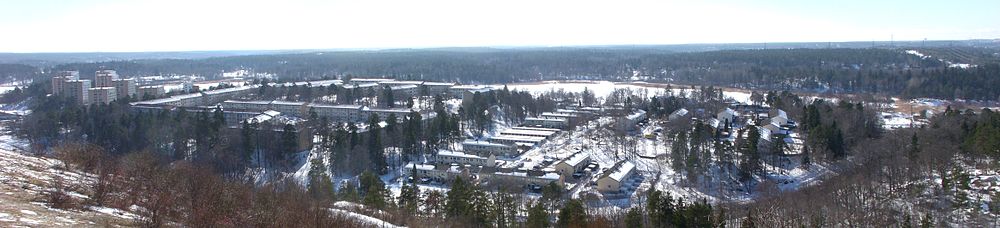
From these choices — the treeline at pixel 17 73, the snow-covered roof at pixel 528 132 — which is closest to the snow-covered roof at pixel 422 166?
the snow-covered roof at pixel 528 132

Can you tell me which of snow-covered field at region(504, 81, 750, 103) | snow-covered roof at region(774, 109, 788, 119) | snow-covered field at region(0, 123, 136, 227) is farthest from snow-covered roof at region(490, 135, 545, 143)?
snow-covered field at region(504, 81, 750, 103)

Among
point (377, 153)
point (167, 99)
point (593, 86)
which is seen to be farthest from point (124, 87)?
point (593, 86)

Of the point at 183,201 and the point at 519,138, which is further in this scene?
the point at 519,138

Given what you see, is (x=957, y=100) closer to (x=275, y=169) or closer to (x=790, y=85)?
(x=790, y=85)

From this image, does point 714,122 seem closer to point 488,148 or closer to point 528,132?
point 528,132

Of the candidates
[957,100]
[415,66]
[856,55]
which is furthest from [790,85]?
[415,66]

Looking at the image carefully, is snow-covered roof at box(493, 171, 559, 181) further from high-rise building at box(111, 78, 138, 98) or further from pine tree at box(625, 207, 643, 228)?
high-rise building at box(111, 78, 138, 98)

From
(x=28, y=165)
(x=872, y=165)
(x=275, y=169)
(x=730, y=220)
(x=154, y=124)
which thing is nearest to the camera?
(x=28, y=165)

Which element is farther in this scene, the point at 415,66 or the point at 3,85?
the point at 415,66
